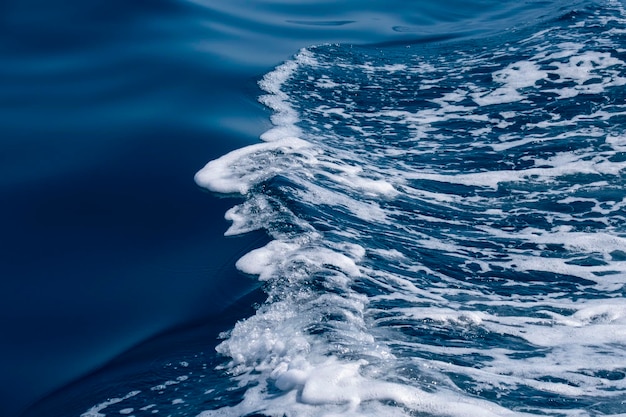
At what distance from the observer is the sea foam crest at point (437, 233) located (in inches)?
152

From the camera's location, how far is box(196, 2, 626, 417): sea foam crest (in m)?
3.87

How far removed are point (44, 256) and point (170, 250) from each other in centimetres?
86

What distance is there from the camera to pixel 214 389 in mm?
3941

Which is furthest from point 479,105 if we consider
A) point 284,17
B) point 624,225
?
point 284,17

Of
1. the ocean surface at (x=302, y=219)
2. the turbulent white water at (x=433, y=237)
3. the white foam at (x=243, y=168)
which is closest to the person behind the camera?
the turbulent white water at (x=433, y=237)

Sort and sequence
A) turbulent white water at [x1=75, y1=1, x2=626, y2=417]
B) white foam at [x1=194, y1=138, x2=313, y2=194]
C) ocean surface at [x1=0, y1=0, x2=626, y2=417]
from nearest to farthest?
turbulent white water at [x1=75, y1=1, x2=626, y2=417]
ocean surface at [x1=0, y1=0, x2=626, y2=417]
white foam at [x1=194, y1=138, x2=313, y2=194]

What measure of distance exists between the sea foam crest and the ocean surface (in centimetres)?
2

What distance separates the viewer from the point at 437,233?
576cm

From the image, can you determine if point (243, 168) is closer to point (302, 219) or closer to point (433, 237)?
point (302, 219)

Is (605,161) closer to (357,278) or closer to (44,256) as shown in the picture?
(357,278)

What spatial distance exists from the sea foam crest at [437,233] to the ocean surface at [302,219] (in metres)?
0.02

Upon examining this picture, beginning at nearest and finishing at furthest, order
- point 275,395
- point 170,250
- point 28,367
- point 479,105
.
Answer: point 275,395
point 28,367
point 170,250
point 479,105

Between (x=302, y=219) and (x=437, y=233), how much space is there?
105 centimetres

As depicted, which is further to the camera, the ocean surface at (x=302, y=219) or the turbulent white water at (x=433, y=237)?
the ocean surface at (x=302, y=219)
